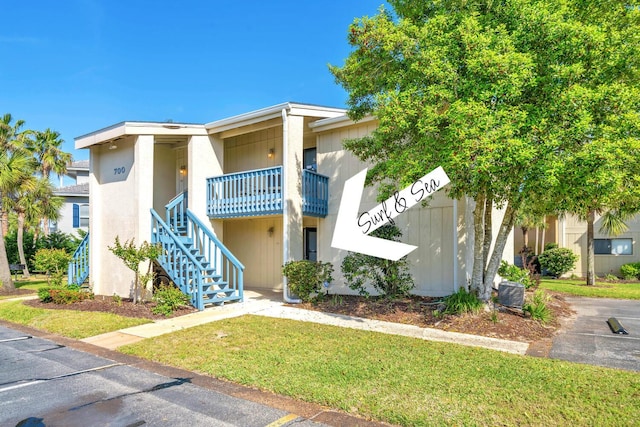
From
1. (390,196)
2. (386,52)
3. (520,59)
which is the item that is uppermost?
(386,52)

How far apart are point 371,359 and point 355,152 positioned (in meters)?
5.31

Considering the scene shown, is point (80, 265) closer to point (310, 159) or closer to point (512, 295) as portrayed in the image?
point (310, 159)

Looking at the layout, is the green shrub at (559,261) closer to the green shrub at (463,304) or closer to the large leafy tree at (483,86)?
the green shrub at (463,304)

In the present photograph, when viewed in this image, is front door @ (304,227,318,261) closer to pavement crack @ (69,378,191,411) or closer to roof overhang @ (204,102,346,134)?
roof overhang @ (204,102,346,134)

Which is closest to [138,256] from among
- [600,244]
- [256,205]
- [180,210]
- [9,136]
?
[180,210]

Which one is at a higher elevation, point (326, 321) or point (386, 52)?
point (386, 52)

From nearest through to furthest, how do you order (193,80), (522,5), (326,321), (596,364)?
(596,364), (522,5), (326,321), (193,80)

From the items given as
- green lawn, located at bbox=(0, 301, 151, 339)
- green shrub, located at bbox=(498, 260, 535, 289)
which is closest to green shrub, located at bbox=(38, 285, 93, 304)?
green lawn, located at bbox=(0, 301, 151, 339)

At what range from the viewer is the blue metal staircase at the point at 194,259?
416 inches

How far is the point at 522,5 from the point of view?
6.82m

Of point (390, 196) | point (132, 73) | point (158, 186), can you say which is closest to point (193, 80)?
point (132, 73)

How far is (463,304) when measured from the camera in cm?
835

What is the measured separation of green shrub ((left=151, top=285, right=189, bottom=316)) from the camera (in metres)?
9.61

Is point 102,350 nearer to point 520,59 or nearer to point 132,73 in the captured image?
point 520,59
